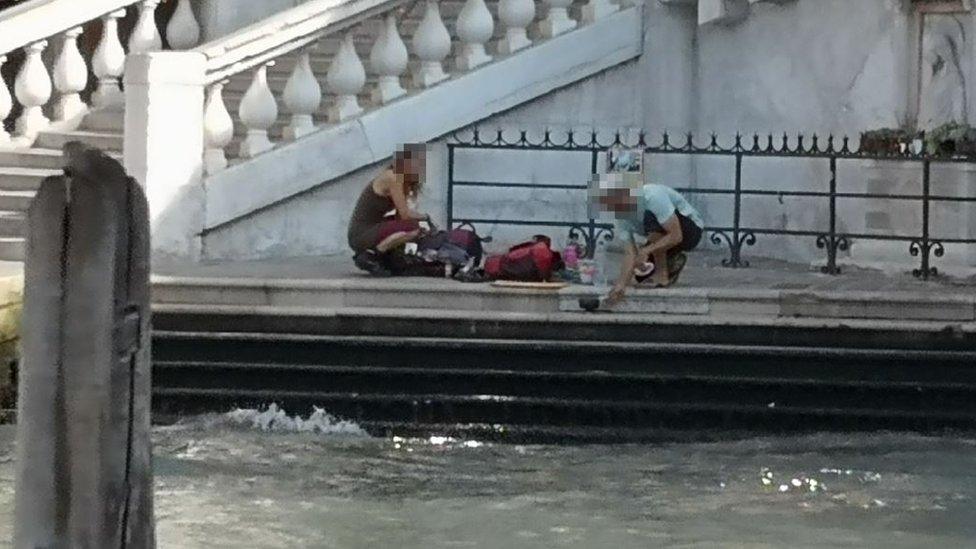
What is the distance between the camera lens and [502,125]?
543 inches

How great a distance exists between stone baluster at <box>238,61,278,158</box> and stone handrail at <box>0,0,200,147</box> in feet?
2.56

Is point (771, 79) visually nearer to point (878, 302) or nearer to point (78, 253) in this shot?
point (878, 302)

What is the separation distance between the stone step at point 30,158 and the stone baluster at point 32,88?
17 cm

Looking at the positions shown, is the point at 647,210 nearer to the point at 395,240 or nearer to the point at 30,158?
the point at 395,240

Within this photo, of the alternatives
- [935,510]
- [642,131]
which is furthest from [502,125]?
[935,510]

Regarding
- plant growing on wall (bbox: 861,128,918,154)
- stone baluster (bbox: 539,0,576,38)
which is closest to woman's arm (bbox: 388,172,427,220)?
stone baluster (bbox: 539,0,576,38)

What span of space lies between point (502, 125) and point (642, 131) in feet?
3.18

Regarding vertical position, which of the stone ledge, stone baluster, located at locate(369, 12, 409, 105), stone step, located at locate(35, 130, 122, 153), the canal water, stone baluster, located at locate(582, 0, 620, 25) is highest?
stone baluster, located at locate(582, 0, 620, 25)

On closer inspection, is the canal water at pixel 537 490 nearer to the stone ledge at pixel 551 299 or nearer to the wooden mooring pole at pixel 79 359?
the stone ledge at pixel 551 299

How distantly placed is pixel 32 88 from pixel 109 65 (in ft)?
2.33

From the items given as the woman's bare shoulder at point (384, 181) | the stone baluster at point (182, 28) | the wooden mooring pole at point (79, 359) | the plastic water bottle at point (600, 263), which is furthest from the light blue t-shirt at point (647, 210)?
the wooden mooring pole at point (79, 359)

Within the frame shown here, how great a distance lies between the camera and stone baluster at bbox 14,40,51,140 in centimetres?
1256

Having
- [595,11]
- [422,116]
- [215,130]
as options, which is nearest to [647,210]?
[422,116]

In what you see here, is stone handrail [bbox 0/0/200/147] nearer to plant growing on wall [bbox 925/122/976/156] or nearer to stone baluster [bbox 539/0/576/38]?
stone baluster [bbox 539/0/576/38]
